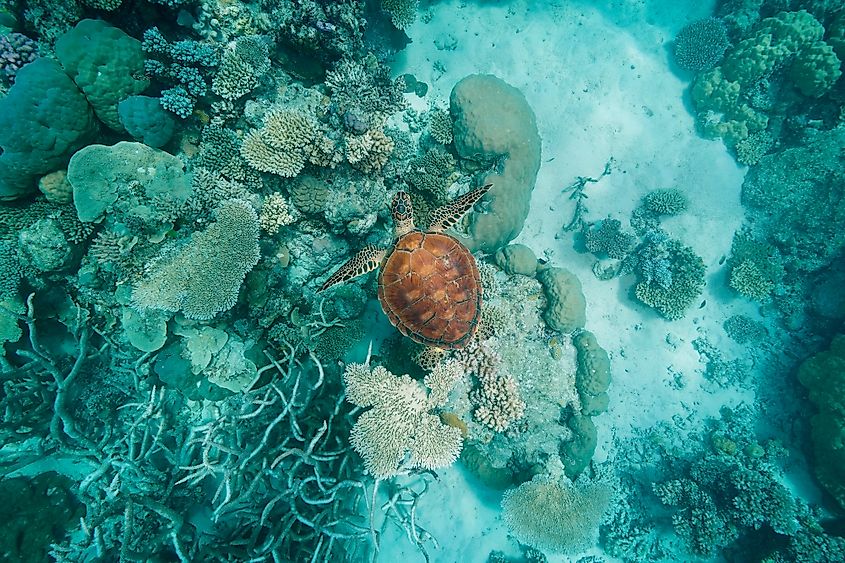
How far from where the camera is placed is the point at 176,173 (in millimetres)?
4824

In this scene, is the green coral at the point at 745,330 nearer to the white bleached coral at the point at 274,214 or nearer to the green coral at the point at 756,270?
the green coral at the point at 756,270

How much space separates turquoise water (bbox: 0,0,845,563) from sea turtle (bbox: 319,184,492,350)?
44mm

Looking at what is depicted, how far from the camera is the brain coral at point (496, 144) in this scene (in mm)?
6324

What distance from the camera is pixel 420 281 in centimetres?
468

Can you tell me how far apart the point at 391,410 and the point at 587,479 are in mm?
4422

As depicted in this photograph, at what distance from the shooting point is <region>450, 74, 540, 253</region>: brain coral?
20.7 feet

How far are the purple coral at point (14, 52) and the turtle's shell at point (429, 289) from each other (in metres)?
4.84

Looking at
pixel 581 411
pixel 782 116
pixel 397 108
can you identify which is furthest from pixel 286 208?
pixel 782 116

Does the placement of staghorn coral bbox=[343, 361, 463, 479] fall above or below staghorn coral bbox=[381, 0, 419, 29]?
below

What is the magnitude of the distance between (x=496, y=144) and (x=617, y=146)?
374 centimetres

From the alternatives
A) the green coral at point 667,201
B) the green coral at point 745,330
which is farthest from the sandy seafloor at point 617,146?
the green coral at point 667,201

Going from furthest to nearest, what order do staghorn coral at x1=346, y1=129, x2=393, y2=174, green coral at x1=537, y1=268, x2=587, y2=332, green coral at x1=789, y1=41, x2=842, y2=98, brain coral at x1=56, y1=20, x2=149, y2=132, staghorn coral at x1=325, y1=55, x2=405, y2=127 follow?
green coral at x1=789, y1=41, x2=842, y2=98, green coral at x1=537, y1=268, x2=587, y2=332, staghorn coral at x1=325, y1=55, x2=405, y2=127, staghorn coral at x1=346, y1=129, x2=393, y2=174, brain coral at x1=56, y1=20, x2=149, y2=132

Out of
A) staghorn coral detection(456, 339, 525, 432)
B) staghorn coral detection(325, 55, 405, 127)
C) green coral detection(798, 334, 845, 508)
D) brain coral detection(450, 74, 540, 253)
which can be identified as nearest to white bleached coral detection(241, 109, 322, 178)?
staghorn coral detection(325, 55, 405, 127)

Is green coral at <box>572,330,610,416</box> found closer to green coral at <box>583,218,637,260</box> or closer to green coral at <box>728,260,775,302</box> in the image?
green coral at <box>583,218,637,260</box>
